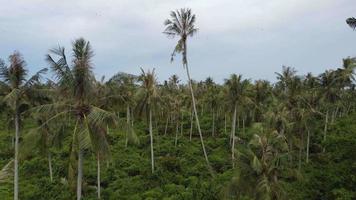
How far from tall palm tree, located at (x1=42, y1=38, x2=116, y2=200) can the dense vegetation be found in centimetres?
5

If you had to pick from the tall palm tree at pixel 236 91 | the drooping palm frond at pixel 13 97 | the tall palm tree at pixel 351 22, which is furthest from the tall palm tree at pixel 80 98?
the tall palm tree at pixel 236 91

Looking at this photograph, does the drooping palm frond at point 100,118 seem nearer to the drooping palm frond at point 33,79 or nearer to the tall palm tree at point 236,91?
the drooping palm frond at point 33,79

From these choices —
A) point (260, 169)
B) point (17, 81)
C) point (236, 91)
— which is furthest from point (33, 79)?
point (236, 91)

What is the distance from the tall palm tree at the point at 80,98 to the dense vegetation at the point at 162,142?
48mm

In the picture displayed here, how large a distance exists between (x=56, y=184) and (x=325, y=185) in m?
24.5

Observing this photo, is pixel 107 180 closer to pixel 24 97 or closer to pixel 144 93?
pixel 144 93

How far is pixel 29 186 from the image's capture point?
1548 inches

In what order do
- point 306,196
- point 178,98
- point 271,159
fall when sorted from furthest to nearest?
point 178,98 < point 306,196 < point 271,159

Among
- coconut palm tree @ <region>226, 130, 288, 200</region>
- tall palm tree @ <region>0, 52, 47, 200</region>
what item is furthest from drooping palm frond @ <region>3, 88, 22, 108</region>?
coconut palm tree @ <region>226, 130, 288, 200</region>

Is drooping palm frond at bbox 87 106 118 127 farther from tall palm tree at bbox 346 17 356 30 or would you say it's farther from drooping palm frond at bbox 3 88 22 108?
tall palm tree at bbox 346 17 356 30

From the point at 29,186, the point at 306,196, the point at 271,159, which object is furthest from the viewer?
the point at 29,186

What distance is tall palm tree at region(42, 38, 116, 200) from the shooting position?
19.5 meters

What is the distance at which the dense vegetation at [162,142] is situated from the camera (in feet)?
66.4

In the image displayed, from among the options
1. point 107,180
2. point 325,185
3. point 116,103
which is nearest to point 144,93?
point 107,180
